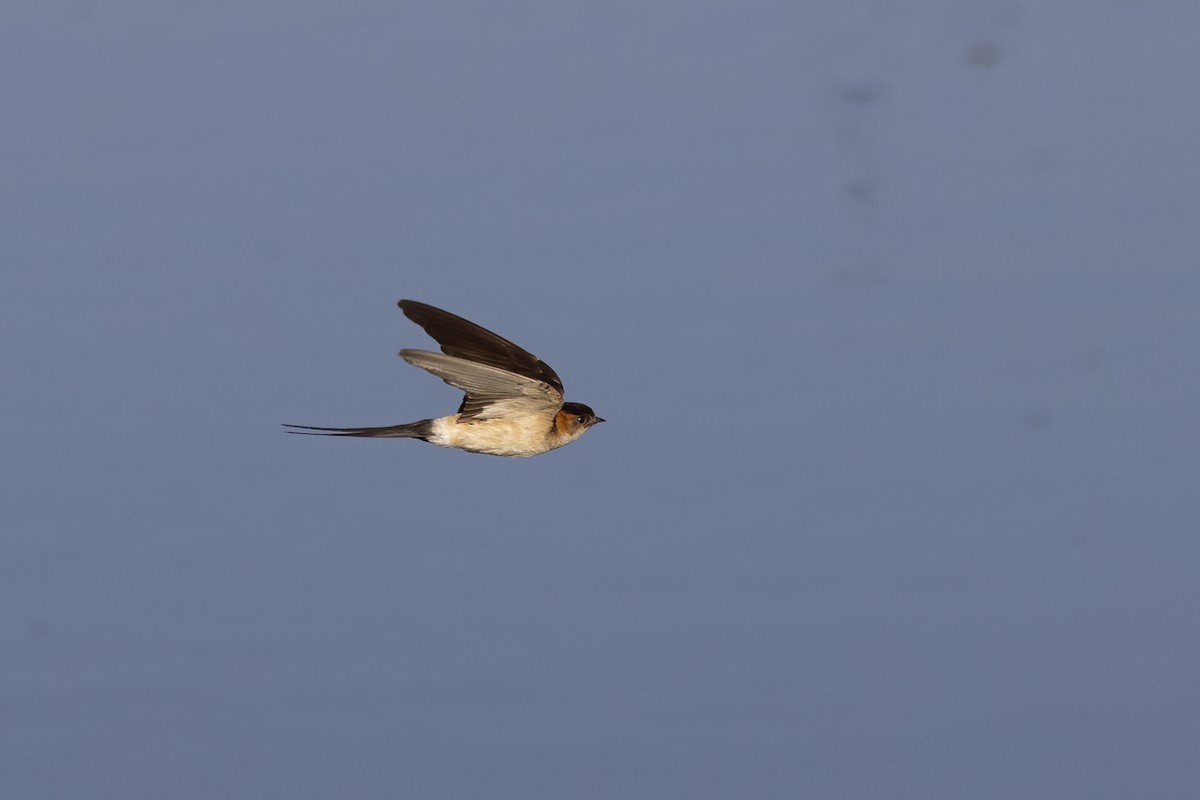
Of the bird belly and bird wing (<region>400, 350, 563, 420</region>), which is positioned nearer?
bird wing (<region>400, 350, 563, 420</region>)

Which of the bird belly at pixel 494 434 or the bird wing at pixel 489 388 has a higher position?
the bird wing at pixel 489 388

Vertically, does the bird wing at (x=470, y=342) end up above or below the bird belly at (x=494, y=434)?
above

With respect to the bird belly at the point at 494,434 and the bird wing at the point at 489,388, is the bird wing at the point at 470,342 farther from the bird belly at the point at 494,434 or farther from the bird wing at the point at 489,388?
the bird belly at the point at 494,434

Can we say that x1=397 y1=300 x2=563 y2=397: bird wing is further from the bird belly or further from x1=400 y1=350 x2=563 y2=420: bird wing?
the bird belly

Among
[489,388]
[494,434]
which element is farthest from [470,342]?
[494,434]

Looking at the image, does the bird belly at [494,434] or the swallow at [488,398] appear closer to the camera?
the swallow at [488,398]

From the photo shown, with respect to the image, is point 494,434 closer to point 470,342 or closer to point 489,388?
point 489,388
